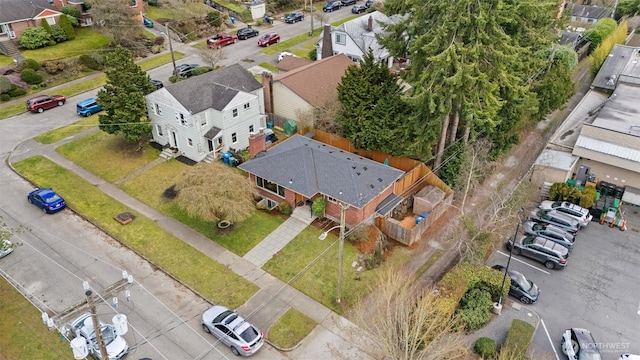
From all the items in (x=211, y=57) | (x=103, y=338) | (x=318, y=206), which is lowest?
(x=103, y=338)

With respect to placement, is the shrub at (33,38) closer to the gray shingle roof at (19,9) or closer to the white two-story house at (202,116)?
the gray shingle roof at (19,9)

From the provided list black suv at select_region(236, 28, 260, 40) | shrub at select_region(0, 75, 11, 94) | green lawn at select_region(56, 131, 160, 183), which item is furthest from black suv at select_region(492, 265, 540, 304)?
black suv at select_region(236, 28, 260, 40)

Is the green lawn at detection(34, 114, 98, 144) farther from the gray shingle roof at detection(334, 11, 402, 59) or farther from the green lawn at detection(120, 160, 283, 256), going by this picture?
the gray shingle roof at detection(334, 11, 402, 59)

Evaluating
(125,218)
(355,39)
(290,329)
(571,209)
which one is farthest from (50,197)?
(355,39)

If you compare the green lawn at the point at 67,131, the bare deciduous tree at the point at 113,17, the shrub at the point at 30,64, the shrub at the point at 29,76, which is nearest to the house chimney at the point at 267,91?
the green lawn at the point at 67,131

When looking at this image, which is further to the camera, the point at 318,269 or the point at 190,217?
the point at 190,217

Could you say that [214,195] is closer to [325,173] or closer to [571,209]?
[325,173]
